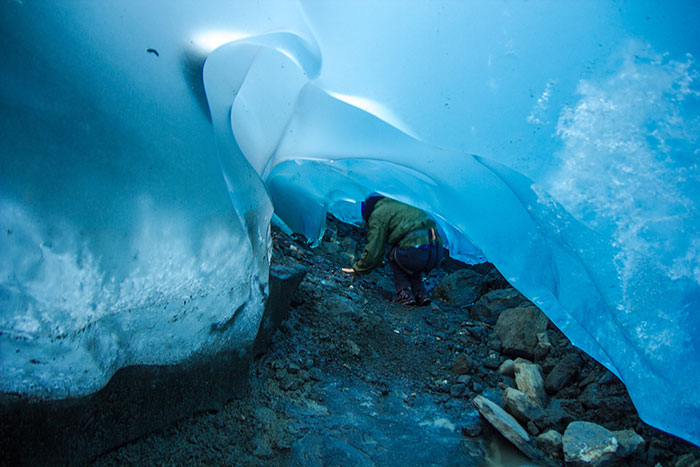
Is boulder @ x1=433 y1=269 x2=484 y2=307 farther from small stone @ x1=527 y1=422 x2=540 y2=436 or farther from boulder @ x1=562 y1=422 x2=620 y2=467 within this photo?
boulder @ x1=562 y1=422 x2=620 y2=467

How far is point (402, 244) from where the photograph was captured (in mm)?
3701

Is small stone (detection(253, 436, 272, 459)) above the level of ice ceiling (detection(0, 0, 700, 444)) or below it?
below

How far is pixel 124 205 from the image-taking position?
1.12m

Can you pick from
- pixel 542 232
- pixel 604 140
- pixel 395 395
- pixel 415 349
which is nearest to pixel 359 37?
pixel 604 140

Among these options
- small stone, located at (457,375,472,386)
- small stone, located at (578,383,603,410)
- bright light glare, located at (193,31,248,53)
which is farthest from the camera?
small stone, located at (457,375,472,386)

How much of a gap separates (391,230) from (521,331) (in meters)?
1.45

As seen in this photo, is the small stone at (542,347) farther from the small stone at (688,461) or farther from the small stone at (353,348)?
the small stone at (353,348)

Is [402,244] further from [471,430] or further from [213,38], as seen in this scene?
[213,38]

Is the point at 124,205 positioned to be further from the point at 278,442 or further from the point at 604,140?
the point at 604,140

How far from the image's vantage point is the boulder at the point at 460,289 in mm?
3801

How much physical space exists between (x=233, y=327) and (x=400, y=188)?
115cm

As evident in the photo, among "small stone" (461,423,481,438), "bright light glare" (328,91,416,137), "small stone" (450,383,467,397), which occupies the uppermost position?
"bright light glare" (328,91,416,137)

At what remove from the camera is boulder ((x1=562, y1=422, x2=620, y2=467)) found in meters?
1.46

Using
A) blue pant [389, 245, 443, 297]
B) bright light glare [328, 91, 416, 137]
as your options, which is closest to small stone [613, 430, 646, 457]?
bright light glare [328, 91, 416, 137]
